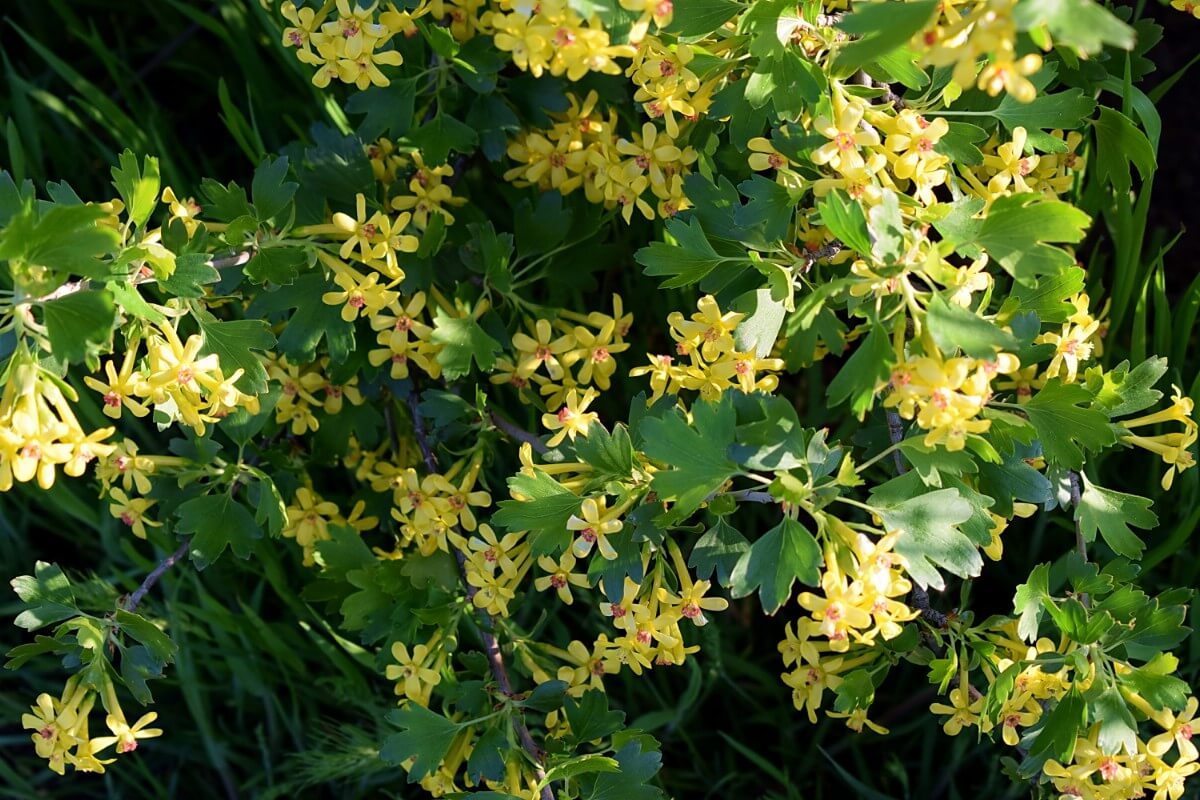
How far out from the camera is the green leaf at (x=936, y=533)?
4.40ft

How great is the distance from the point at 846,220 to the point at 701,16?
368 mm

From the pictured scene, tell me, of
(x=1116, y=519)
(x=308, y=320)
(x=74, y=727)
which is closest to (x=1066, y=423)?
(x=1116, y=519)

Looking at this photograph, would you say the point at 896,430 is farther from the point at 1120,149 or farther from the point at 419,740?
the point at 419,740

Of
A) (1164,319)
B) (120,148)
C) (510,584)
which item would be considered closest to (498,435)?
(510,584)

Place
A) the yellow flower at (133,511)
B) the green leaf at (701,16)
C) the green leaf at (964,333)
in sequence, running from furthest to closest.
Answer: the yellow flower at (133,511) < the green leaf at (701,16) < the green leaf at (964,333)

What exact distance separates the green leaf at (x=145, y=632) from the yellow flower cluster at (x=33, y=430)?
0.38 metres

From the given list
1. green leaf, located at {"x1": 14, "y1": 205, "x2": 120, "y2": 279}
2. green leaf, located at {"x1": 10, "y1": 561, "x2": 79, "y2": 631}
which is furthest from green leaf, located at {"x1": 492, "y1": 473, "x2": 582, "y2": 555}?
green leaf, located at {"x1": 10, "y1": 561, "x2": 79, "y2": 631}

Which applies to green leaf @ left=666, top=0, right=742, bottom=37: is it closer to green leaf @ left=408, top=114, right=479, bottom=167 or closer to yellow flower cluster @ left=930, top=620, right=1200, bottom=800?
green leaf @ left=408, top=114, right=479, bottom=167

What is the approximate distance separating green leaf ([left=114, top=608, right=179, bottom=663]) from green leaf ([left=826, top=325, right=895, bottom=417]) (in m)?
1.04

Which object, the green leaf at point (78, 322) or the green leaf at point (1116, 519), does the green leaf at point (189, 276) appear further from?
the green leaf at point (1116, 519)

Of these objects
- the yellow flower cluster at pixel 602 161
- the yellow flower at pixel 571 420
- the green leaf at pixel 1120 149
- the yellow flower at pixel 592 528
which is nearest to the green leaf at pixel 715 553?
the yellow flower at pixel 592 528

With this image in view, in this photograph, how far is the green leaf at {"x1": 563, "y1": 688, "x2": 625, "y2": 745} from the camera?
163 centimetres

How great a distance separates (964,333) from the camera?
3.95ft

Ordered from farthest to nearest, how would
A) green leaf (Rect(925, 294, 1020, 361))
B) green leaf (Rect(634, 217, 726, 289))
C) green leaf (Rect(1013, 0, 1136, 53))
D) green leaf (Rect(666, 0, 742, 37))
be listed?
green leaf (Rect(634, 217, 726, 289)) → green leaf (Rect(666, 0, 742, 37)) → green leaf (Rect(925, 294, 1020, 361)) → green leaf (Rect(1013, 0, 1136, 53))
